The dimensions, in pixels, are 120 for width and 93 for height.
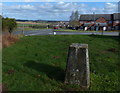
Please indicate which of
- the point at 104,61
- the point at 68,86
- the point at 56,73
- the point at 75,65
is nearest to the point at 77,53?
the point at 75,65

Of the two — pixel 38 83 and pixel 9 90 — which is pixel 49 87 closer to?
pixel 38 83

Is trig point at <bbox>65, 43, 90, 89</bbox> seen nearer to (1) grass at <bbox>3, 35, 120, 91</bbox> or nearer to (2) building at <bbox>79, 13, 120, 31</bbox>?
(1) grass at <bbox>3, 35, 120, 91</bbox>

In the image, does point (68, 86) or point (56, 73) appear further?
point (56, 73)

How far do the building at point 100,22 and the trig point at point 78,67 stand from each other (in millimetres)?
57228

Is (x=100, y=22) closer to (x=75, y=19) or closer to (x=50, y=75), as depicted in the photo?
(x=75, y=19)

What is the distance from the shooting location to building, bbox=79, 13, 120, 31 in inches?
2420

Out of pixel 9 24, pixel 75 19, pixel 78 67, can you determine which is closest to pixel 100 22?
pixel 75 19

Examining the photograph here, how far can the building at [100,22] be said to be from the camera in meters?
61.5

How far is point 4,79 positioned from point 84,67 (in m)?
2.46

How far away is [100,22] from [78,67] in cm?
6147

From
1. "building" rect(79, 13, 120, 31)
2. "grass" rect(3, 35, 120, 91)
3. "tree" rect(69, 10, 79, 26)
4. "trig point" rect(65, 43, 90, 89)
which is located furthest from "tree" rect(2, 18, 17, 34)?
"tree" rect(69, 10, 79, 26)

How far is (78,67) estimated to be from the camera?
473 cm

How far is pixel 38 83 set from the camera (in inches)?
191

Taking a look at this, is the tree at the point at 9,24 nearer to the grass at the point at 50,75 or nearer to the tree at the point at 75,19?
the grass at the point at 50,75
